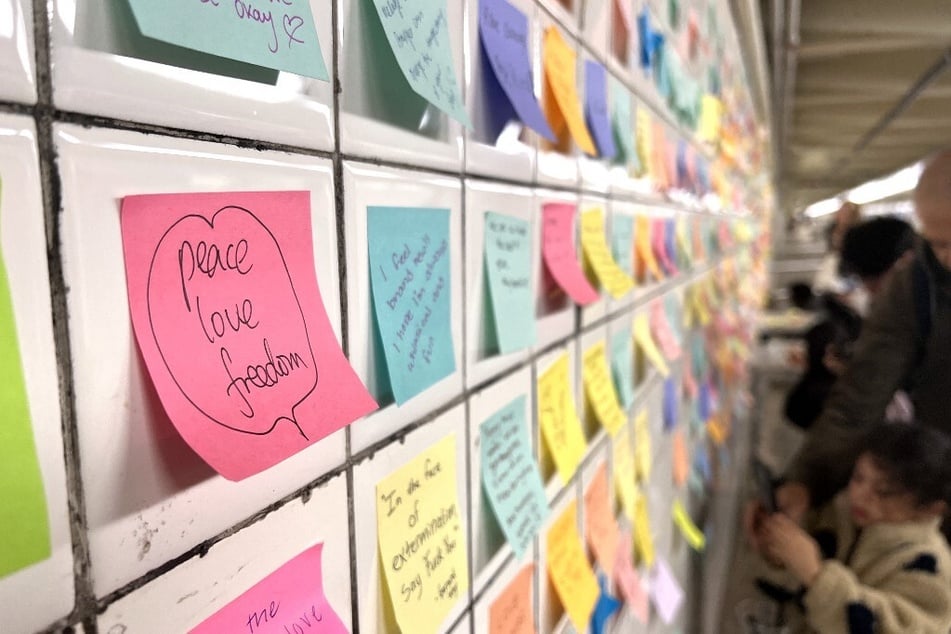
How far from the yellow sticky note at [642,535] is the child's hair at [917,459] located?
19.2 inches

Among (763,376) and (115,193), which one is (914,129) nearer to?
(763,376)

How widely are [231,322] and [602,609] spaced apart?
0.70m

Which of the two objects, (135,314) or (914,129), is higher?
(914,129)

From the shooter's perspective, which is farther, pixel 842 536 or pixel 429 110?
pixel 842 536

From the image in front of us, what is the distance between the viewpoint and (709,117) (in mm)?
1433

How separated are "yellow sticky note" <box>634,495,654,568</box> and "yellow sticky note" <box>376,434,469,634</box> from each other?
1.90ft

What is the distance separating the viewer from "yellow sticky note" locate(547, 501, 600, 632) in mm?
626

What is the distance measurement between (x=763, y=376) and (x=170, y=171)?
3.18 m

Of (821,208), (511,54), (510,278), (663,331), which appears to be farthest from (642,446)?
(821,208)

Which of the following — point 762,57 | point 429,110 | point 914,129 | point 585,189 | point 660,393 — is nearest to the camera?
point 429,110

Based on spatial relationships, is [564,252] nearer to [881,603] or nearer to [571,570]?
[571,570]

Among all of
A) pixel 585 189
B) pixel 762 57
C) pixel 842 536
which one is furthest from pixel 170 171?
pixel 762 57

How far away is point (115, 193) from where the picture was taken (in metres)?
0.21

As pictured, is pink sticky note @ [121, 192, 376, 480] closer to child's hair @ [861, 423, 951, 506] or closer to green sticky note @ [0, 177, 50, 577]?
green sticky note @ [0, 177, 50, 577]
